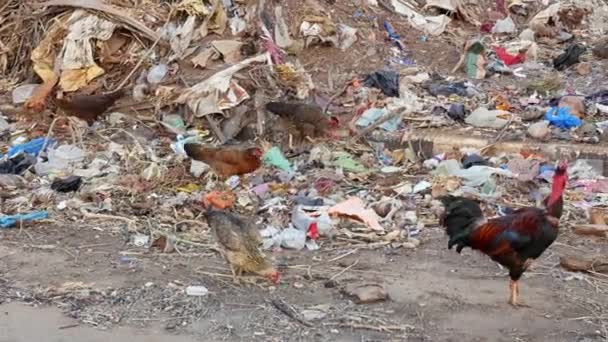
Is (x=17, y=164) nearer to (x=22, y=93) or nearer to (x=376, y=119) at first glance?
(x=22, y=93)

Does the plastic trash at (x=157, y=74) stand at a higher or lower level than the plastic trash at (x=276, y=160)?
higher

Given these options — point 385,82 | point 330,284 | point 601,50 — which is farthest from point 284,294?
point 601,50

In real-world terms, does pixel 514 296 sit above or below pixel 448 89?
above

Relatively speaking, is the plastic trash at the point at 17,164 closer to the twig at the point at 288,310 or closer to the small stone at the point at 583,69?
the twig at the point at 288,310

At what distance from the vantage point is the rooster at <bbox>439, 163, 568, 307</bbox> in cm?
539

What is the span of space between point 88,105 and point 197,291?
416cm

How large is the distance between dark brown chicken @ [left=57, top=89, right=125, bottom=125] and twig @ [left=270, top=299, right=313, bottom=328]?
14.7ft

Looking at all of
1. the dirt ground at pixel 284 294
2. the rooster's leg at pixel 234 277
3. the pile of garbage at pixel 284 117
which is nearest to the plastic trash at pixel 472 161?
the pile of garbage at pixel 284 117

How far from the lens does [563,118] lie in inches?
353

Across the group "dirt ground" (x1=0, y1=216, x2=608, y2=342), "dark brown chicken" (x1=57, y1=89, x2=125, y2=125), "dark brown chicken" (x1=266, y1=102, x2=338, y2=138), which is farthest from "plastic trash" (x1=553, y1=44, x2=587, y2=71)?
"dark brown chicken" (x1=57, y1=89, x2=125, y2=125)

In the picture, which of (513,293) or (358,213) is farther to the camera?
(358,213)

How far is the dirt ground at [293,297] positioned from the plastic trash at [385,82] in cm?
311

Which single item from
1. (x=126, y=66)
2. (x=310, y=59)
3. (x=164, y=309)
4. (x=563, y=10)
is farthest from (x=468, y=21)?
(x=164, y=309)

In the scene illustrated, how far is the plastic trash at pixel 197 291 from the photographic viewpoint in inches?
232
